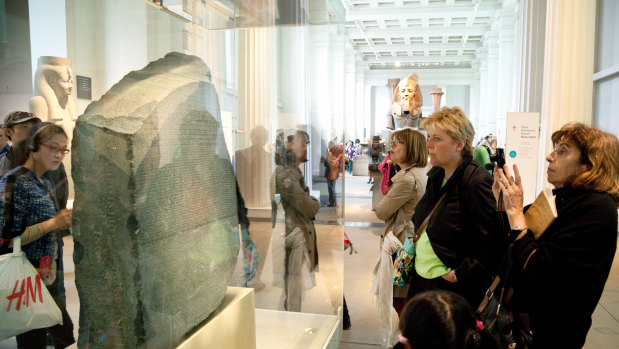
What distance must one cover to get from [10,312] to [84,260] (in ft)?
0.60

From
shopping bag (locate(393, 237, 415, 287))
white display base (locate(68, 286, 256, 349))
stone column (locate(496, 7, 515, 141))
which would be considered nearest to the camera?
white display base (locate(68, 286, 256, 349))

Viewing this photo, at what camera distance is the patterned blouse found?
986 mm

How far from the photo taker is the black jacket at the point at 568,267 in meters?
1.58

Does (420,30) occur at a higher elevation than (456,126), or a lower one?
higher

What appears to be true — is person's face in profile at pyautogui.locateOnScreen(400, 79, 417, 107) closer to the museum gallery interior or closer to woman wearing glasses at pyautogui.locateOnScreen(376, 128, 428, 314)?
woman wearing glasses at pyautogui.locateOnScreen(376, 128, 428, 314)

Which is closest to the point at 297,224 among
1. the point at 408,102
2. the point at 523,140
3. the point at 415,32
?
the point at 523,140

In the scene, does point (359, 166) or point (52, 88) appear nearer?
point (52, 88)

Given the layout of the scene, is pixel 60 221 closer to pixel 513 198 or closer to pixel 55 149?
pixel 55 149

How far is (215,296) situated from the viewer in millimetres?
1514

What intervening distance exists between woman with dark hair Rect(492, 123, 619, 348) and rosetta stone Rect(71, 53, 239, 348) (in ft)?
3.90

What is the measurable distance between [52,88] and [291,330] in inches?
59.8

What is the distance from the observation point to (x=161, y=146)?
1.21m

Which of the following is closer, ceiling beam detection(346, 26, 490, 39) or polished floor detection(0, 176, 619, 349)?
polished floor detection(0, 176, 619, 349)

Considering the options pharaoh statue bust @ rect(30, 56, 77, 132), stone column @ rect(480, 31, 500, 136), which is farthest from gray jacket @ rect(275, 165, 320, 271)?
stone column @ rect(480, 31, 500, 136)
